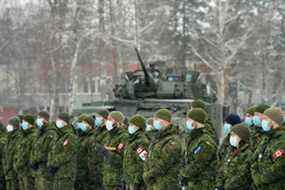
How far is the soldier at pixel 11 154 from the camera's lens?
13219mm

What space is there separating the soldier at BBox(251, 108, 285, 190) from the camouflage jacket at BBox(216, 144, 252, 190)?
229mm

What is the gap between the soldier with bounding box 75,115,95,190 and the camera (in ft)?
41.1

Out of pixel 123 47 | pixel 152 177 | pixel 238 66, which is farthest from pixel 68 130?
pixel 238 66

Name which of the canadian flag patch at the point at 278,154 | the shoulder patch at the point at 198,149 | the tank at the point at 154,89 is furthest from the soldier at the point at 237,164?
the tank at the point at 154,89

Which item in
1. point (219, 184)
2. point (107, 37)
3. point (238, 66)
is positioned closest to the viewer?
point (219, 184)

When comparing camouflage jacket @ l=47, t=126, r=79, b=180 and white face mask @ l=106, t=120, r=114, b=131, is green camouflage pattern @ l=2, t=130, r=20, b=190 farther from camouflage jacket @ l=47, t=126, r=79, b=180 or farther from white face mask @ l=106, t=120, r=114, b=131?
white face mask @ l=106, t=120, r=114, b=131

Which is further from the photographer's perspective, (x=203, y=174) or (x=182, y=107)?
(x=182, y=107)

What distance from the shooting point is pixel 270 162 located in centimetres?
813

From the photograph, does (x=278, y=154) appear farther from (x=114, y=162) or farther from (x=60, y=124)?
(x=60, y=124)

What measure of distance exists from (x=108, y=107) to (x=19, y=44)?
2592 cm

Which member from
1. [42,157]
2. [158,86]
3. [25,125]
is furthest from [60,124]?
[158,86]

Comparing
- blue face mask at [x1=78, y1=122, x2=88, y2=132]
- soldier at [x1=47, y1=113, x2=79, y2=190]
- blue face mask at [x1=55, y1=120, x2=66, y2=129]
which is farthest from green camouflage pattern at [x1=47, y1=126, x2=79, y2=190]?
blue face mask at [x1=78, y1=122, x2=88, y2=132]

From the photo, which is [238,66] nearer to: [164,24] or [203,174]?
[164,24]

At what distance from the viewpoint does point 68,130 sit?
1217cm
